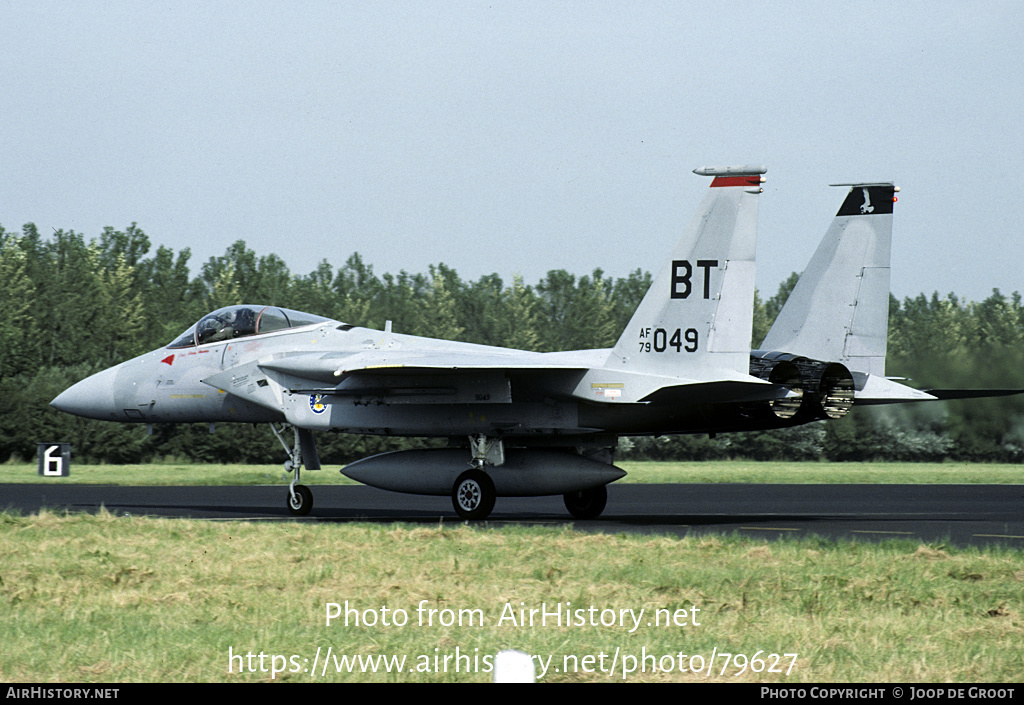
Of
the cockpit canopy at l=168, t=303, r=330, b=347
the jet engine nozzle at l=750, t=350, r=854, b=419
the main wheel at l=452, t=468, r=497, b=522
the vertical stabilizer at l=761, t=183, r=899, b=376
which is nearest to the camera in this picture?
the jet engine nozzle at l=750, t=350, r=854, b=419

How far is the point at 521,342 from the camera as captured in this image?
64.4m

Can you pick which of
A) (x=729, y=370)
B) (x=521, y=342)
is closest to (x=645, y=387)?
(x=729, y=370)

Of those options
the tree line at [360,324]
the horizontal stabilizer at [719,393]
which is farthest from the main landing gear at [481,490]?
the tree line at [360,324]

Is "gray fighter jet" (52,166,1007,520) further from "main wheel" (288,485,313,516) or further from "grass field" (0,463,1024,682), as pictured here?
"grass field" (0,463,1024,682)

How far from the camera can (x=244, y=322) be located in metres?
18.4

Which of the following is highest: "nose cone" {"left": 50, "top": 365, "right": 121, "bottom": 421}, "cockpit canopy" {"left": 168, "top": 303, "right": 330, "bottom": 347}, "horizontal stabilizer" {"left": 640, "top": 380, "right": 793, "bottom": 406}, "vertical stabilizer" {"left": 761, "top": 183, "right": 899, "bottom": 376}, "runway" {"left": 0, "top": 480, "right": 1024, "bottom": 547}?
"vertical stabilizer" {"left": 761, "top": 183, "right": 899, "bottom": 376}

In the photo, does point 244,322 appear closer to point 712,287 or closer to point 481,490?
point 481,490

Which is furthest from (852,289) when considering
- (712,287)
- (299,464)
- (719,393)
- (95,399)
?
(95,399)

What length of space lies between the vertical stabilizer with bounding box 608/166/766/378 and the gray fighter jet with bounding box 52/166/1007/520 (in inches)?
0.7

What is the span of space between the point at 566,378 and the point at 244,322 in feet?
18.2

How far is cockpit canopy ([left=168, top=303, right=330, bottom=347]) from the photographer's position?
1831 centimetres

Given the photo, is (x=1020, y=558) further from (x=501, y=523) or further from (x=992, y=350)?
(x=992, y=350)

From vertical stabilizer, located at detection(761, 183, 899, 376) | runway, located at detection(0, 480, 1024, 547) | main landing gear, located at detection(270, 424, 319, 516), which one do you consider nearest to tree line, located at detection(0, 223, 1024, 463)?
runway, located at detection(0, 480, 1024, 547)

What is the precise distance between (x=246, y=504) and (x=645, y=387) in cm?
903
